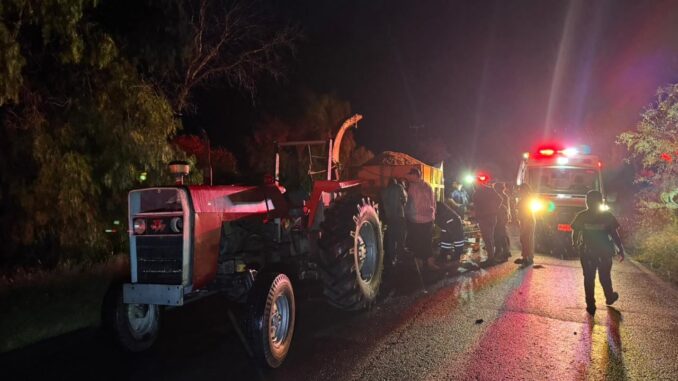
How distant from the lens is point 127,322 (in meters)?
4.82

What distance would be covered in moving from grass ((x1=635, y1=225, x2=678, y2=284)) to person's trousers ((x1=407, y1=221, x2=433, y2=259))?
4.40 m

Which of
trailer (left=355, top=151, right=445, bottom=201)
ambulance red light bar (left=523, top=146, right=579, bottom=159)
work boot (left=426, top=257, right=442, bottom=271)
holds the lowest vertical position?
work boot (left=426, top=257, right=442, bottom=271)

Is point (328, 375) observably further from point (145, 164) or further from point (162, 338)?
point (145, 164)

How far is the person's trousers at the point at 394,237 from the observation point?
9.15 meters

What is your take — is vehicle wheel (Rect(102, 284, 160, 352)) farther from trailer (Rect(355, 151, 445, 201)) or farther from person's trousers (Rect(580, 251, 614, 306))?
trailer (Rect(355, 151, 445, 201))

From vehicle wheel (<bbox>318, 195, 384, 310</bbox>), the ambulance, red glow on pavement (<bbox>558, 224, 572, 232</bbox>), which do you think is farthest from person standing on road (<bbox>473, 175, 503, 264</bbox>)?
vehicle wheel (<bbox>318, 195, 384, 310</bbox>)

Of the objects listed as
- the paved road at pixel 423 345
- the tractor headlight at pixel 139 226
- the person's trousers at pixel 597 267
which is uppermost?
the tractor headlight at pixel 139 226

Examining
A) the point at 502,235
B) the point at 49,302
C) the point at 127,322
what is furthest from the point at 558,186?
the point at 49,302

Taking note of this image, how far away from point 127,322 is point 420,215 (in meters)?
6.16

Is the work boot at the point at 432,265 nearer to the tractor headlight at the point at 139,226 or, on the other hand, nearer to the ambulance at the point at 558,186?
the ambulance at the point at 558,186

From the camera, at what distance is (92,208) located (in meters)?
7.79

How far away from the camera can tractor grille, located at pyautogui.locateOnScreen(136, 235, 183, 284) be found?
4438mm

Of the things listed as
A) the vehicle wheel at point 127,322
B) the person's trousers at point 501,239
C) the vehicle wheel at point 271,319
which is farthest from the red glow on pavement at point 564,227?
the vehicle wheel at point 127,322

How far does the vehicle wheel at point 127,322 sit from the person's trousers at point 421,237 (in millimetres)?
5834
